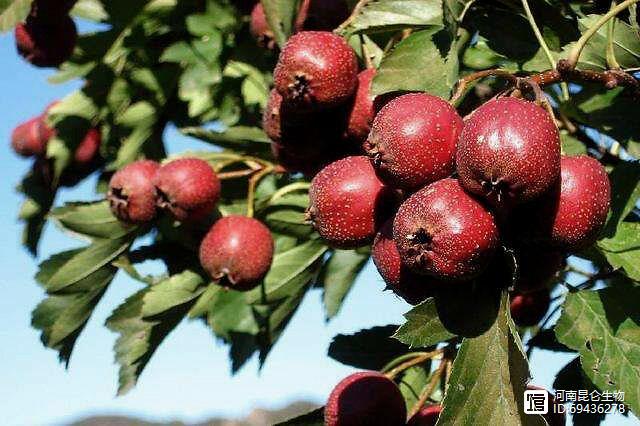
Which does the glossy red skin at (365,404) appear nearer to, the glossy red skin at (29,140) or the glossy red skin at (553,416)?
the glossy red skin at (553,416)

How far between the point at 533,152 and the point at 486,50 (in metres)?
0.57

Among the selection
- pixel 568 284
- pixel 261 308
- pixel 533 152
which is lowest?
pixel 261 308

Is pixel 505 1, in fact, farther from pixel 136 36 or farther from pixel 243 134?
pixel 136 36

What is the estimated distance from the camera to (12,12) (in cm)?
219

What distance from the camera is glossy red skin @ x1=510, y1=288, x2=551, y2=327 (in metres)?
2.17

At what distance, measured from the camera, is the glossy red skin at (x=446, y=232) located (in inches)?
46.6

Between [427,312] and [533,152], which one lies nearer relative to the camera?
[533,152]

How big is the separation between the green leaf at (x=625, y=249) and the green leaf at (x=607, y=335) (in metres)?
0.04

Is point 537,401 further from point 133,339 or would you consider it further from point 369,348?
point 133,339

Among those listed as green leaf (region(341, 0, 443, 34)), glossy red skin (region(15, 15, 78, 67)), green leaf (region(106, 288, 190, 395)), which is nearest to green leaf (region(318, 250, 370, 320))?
green leaf (region(106, 288, 190, 395))

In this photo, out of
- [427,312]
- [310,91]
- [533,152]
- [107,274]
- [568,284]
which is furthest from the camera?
[107,274]

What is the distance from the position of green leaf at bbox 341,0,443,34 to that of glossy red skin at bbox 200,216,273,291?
1.93ft

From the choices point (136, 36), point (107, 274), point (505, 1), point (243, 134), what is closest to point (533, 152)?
point (505, 1)

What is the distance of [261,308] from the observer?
236 centimetres
